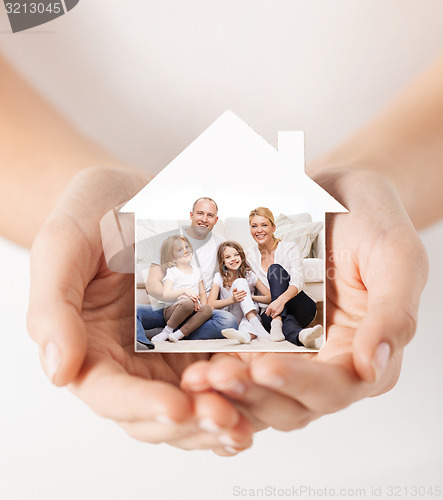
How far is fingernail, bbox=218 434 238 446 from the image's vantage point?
409 mm

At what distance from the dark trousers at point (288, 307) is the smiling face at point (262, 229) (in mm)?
27

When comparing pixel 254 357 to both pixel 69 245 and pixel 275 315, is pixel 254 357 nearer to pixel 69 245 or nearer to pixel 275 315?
pixel 275 315

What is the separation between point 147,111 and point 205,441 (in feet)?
1.66

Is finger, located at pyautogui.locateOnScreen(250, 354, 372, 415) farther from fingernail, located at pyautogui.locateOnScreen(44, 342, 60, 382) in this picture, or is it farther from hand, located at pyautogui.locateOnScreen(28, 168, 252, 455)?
fingernail, located at pyautogui.locateOnScreen(44, 342, 60, 382)

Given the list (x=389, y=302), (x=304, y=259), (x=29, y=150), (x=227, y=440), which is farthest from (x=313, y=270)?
(x=29, y=150)

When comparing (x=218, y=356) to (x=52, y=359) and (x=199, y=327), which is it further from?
(x=52, y=359)

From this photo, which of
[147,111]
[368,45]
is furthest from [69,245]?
[368,45]

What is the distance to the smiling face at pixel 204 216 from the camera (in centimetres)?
56

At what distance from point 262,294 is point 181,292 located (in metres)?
0.08

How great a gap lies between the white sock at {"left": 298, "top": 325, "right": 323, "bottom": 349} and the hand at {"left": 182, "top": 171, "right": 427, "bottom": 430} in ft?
0.04

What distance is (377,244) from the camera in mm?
550

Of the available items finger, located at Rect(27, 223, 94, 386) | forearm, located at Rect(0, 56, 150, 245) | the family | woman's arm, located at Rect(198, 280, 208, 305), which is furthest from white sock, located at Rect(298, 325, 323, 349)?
forearm, located at Rect(0, 56, 150, 245)

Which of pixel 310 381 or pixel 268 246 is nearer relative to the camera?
pixel 310 381

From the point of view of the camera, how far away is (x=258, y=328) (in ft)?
1.84
